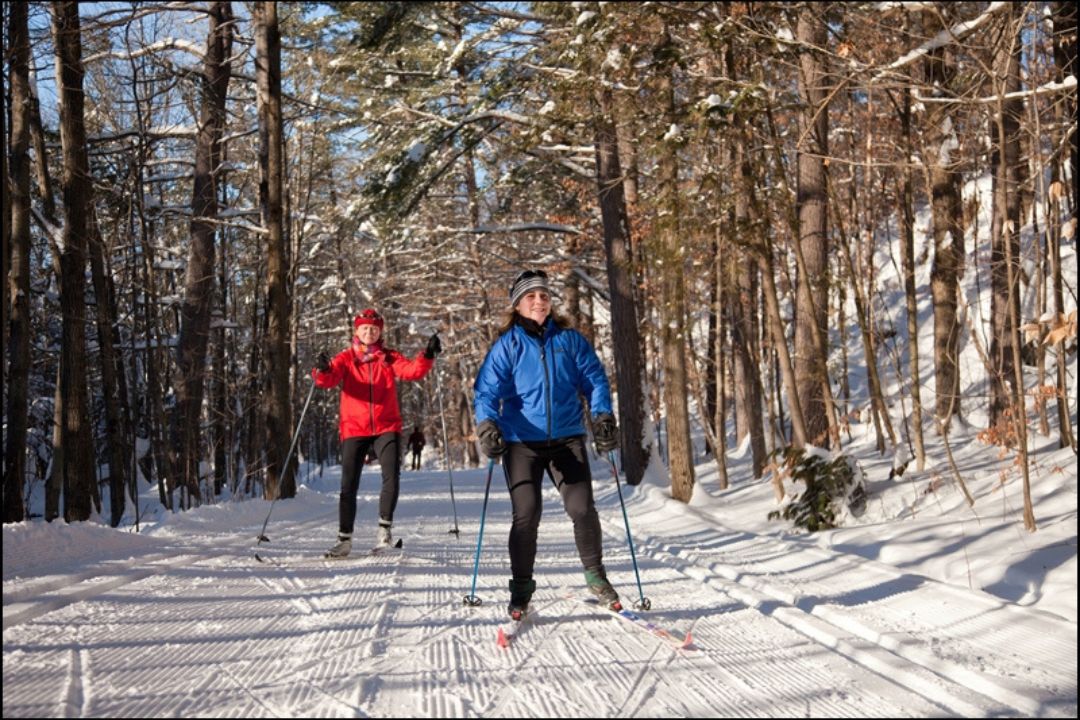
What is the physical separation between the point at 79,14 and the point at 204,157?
5.09 metres

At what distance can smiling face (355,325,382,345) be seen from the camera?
25.7 feet

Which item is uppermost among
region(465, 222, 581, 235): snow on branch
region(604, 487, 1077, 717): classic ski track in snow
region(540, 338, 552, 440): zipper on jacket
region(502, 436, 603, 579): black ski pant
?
region(465, 222, 581, 235): snow on branch

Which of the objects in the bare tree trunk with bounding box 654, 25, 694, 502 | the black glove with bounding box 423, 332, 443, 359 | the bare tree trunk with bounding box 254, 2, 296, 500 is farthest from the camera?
the bare tree trunk with bounding box 254, 2, 296, 500

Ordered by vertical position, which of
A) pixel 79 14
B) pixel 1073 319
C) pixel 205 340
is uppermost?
pixel 79 14

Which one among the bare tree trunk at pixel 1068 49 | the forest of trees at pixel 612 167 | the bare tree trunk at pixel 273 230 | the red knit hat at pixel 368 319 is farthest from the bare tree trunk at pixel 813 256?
the bare tree trunk at pixel 273 230

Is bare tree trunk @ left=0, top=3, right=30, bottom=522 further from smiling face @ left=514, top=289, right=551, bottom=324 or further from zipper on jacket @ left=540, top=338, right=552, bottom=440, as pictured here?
zipper on jacket @ left=540, top=338, right=552, bottom=440

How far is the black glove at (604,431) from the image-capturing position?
5133 mm

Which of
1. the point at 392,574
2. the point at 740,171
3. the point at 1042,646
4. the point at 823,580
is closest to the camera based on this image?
the point at 1042,646

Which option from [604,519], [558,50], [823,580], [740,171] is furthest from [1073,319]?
[558,50]

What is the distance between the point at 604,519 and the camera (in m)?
11.2

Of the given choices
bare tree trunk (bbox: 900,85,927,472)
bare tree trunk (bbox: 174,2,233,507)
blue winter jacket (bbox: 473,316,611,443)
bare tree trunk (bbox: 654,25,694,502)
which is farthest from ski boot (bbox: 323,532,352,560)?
bare tree trunk (bbox: 174,2,233,507)

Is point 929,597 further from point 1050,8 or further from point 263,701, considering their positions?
point 1050,8

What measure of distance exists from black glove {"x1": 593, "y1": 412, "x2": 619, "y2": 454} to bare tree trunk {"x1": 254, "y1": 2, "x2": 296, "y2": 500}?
9.42 meters

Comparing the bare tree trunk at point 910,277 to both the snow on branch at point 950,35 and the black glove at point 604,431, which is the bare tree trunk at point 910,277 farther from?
the black glove at point 604,431
